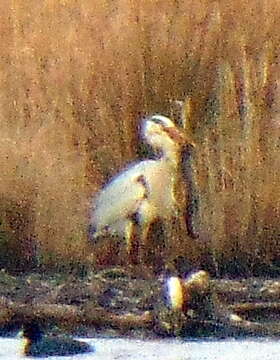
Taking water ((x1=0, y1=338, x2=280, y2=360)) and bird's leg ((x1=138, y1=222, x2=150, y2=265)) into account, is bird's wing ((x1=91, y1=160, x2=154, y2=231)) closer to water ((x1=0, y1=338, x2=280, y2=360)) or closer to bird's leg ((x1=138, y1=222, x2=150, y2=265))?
bird's leg ((x1=138, y1=222, x2=150, y2=265))

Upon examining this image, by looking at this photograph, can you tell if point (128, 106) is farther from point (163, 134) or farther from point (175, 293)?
point (175, 293)

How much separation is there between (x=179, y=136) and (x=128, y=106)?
94mm

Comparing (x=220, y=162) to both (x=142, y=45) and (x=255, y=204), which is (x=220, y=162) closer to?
(x=255, y=204)

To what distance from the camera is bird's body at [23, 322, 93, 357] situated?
1.23m

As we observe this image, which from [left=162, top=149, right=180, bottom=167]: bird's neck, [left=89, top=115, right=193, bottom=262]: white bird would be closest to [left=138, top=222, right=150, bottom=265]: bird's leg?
[left=89, top=115, right=193, bottom=262]: white bird

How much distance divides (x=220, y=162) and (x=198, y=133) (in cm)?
6

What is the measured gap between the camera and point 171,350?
124 cm

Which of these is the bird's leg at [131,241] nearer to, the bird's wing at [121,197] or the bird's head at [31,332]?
the bird's wing at [121,197]

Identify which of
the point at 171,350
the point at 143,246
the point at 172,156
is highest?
the point at 172,156

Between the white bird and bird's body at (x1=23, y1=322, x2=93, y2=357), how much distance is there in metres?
0.17

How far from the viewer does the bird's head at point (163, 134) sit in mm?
1219

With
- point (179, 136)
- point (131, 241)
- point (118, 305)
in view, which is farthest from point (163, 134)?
point (118, 305)

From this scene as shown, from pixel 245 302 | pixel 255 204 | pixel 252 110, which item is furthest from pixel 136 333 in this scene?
pixel 252 110

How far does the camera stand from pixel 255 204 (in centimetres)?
123
